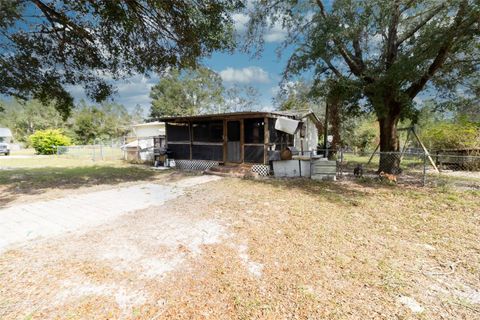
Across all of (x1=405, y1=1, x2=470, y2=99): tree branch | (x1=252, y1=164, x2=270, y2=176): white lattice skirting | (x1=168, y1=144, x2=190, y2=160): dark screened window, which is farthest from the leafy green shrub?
(x1=168, y1=144, x2=190, y2=160): dark screened window

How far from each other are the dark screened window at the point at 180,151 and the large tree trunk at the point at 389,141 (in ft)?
28.4

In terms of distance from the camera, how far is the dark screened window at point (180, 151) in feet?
37.7

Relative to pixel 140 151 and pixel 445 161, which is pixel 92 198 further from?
pixel 445 161

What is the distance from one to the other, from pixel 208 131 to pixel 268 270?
871 centimetres

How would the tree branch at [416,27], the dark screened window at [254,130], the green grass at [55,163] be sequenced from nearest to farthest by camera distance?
the tree branch at [416,27]
the dark screened window at [254,130]
the green grass at [55,163]

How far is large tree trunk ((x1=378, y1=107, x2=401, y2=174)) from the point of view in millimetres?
8836

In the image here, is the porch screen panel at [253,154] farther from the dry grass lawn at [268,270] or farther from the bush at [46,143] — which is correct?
the bush at [46,143]

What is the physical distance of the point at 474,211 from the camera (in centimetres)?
483

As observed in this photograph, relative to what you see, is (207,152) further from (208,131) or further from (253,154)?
(253,154)

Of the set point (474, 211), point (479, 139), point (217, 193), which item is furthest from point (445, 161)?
point (217, 193)

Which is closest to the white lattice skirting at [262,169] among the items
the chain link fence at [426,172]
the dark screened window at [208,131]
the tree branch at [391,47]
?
the dark screened window at [208,131]

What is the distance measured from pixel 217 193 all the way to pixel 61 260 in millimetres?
3993

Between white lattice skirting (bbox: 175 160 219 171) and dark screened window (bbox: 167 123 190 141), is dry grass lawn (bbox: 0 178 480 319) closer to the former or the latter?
white lattice skirting (bbox: 175 160 219 171)

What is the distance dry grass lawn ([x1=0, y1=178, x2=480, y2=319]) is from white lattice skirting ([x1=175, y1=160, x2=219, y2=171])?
5.89m
